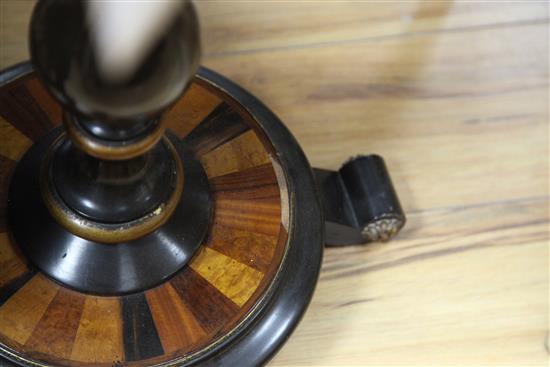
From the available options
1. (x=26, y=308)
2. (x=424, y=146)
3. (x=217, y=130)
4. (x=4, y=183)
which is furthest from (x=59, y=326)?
(x=424, y=146)

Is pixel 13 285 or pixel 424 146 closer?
pixel 13 285

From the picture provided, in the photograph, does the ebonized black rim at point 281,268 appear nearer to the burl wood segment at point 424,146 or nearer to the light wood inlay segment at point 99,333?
the light wood inlay segment at point 99,333

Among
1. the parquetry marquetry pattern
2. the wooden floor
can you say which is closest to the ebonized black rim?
the parquetry marquetry pattern

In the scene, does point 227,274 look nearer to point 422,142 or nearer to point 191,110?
point 191,110

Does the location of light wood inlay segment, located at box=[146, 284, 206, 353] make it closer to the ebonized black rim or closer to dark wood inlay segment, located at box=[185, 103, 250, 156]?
the ebonized black rim

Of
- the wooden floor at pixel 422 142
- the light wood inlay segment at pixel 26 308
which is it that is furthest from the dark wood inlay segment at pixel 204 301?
the wooden floor at pixel 422 142

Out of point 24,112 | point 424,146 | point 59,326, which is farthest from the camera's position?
point 424,146
